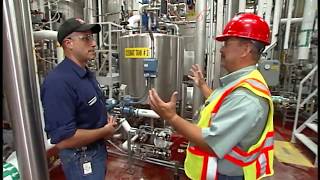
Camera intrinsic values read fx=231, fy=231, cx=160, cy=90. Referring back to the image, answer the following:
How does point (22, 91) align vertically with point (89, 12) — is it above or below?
below

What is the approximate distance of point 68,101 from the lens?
3.45ft

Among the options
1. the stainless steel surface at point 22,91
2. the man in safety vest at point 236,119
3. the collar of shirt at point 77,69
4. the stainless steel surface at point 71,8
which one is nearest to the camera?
the stainless steel surface at point 22,91

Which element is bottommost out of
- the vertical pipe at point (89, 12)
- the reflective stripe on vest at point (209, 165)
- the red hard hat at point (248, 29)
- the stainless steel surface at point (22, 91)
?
the reflective stripe on vest at point (209, 165)

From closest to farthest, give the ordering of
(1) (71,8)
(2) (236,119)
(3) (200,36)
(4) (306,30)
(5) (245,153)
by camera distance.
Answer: (2) (236,119)
(5) (245,153)
(3) (200,36)
(4) (306,30)
(1) (71,8)

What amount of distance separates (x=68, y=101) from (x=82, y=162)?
0.35 metres

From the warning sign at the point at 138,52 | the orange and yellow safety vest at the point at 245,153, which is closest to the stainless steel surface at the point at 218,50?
the warning sign at the point at 138,52

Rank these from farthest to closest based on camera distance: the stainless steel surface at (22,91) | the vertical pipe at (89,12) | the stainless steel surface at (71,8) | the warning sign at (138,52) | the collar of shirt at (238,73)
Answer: the stainless steel surface at (71,8) < the vertical pipe at (89,12) < the warning sign at (138,52) < the collar of shirt at (238,73) < the stainless steel surface at (22,91)

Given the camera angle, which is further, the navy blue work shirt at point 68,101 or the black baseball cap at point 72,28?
the black baseball cap at point 72,28

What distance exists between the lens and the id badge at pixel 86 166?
3.92ft

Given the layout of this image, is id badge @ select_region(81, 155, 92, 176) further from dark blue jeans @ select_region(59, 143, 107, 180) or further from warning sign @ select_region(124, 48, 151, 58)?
warning sign @ select_region(124, 48, 151, 58)

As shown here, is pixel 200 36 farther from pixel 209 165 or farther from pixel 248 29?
pixel 209 165

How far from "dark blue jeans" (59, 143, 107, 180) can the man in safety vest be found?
489mm

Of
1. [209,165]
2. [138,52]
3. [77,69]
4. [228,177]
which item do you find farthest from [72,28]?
[138,52]

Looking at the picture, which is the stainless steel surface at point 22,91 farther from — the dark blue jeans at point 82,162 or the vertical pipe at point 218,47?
the vertical pipe at point 218,47
